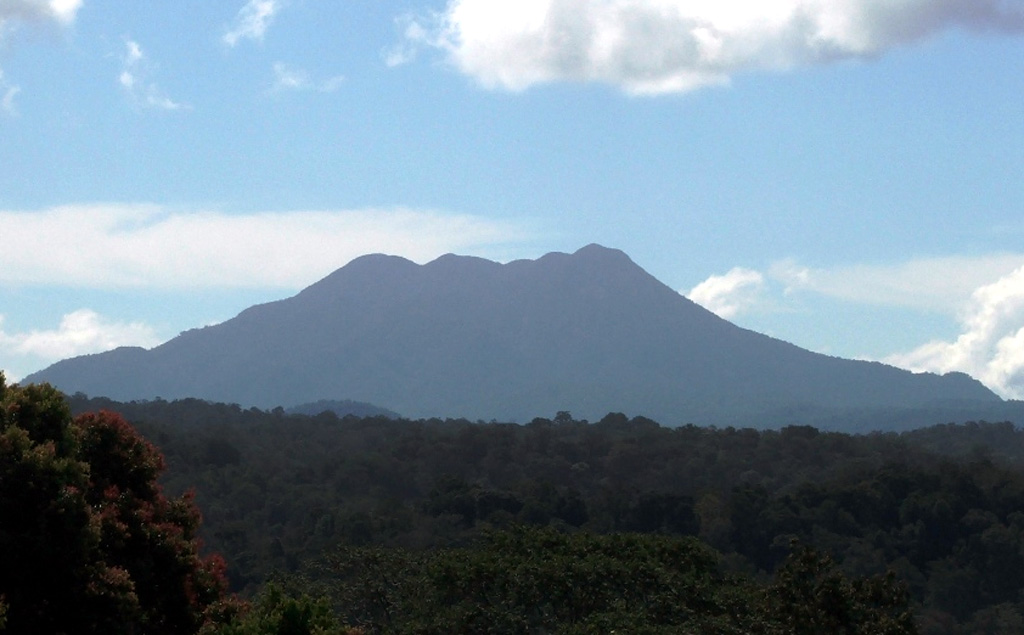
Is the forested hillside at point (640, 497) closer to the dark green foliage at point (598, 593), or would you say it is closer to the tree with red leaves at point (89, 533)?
the dark green foliage at point (598, 593)

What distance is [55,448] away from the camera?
15359 mm

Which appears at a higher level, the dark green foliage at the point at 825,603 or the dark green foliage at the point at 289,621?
the dark green foliage at the point at 289,621

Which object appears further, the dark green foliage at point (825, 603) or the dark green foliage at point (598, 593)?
the dark green foliage at point (598, 593)

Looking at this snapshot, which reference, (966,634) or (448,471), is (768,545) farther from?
(448,471)

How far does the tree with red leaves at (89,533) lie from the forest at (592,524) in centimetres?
37

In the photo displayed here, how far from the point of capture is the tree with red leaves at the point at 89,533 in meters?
14.5

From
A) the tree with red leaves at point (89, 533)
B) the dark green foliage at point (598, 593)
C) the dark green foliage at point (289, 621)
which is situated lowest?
the dark green foliage at point (598, 593)

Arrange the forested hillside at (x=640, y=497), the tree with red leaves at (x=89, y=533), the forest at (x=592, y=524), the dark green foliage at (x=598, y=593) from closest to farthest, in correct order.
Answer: the tree with red leaves at (x=89, y=533)
the dark green foliage at (x=598, y=593)
the forest at (x=592, y=524)
the forested hillside at (x=640, y=497)

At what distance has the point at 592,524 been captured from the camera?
229 ft

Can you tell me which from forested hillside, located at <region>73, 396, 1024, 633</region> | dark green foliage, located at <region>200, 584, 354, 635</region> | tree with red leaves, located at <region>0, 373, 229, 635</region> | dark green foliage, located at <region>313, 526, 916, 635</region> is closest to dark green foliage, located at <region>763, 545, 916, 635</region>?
dark green foliage, located at <region>313, 526, 916, 635</region>

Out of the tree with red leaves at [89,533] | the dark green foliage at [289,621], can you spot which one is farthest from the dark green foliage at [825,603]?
the dark green foliage at [289,621]

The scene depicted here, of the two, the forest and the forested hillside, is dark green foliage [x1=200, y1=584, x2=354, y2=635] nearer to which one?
the forest

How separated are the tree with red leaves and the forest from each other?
0.37m

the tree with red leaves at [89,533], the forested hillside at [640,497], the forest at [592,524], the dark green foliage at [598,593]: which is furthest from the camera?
the forested hillside at [640,497]
